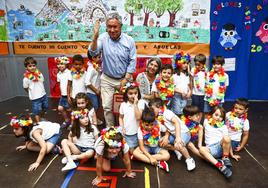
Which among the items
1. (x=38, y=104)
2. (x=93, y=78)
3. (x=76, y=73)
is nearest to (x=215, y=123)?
(x=93, y=78)

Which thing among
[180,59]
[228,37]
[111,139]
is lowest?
[111,139]

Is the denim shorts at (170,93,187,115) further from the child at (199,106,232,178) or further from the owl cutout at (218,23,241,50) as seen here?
the owl cutout at (218,23,241,50)

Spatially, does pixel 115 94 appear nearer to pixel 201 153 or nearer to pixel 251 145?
pixel 201 153

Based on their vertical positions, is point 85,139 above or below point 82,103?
below

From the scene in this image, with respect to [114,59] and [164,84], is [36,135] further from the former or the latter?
[164,84]

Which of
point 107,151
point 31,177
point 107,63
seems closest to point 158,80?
point 107,63

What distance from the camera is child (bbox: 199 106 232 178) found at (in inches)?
116

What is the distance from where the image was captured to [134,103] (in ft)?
10.4

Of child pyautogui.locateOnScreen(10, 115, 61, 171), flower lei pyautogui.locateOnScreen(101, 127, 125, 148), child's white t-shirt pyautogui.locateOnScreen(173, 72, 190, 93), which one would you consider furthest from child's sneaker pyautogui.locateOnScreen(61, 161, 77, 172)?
child's white t-shirt pyautogui.locateOnScreen(173, 72, 190, 93)

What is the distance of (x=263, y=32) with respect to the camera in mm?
5430

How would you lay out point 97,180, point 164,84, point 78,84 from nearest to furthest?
point 97,180, point 164,84, point 78,84

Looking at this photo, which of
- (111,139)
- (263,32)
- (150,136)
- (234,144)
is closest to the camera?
(111,139)

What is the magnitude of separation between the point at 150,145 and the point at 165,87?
3.29ft

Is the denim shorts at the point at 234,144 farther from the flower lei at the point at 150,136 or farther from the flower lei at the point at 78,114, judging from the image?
the flower lei at the point at 78,114
